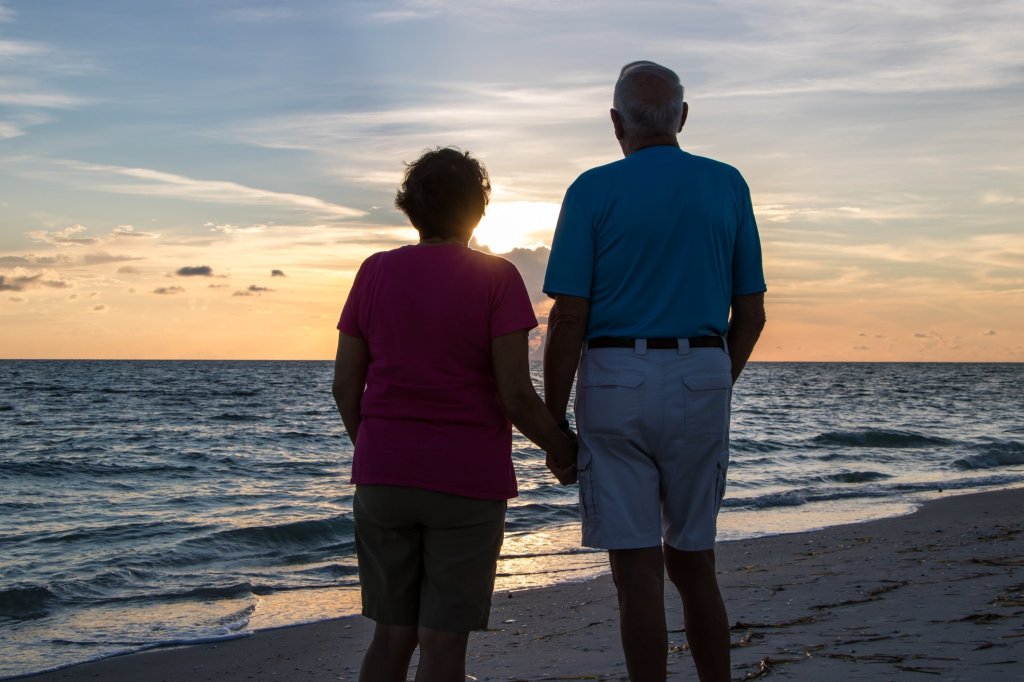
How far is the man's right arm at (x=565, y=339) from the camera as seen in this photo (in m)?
2.63

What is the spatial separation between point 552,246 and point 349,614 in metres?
4.47

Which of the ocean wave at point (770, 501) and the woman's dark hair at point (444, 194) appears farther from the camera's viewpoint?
the ocean wave at point (770, 501)

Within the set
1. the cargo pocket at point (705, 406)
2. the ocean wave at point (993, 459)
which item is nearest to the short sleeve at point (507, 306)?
the cargo pocket at point (705, 406)

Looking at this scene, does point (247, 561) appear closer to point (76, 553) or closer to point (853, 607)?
point (76, 553)

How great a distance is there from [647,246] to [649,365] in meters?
0.33

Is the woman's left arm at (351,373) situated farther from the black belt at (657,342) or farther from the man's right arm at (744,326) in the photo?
the man's right arm at (744,326)

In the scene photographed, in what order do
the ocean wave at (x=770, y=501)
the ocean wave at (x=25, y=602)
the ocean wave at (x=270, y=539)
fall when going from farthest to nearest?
the ocean wave at (x=770, y=501)
the ocean wave at (x=270, y=539)
the ocean wave at (x=25, y=602)

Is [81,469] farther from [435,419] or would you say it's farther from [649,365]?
[649,365]

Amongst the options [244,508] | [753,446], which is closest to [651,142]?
[244,508]

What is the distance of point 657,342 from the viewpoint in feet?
8.45

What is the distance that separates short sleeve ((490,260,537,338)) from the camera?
2.42 metres

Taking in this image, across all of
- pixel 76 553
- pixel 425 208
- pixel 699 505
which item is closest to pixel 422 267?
pixel 425 208

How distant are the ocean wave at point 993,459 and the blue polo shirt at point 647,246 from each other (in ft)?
55.2

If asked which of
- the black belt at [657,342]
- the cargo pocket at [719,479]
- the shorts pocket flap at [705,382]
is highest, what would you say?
the black belt at [657,342]
